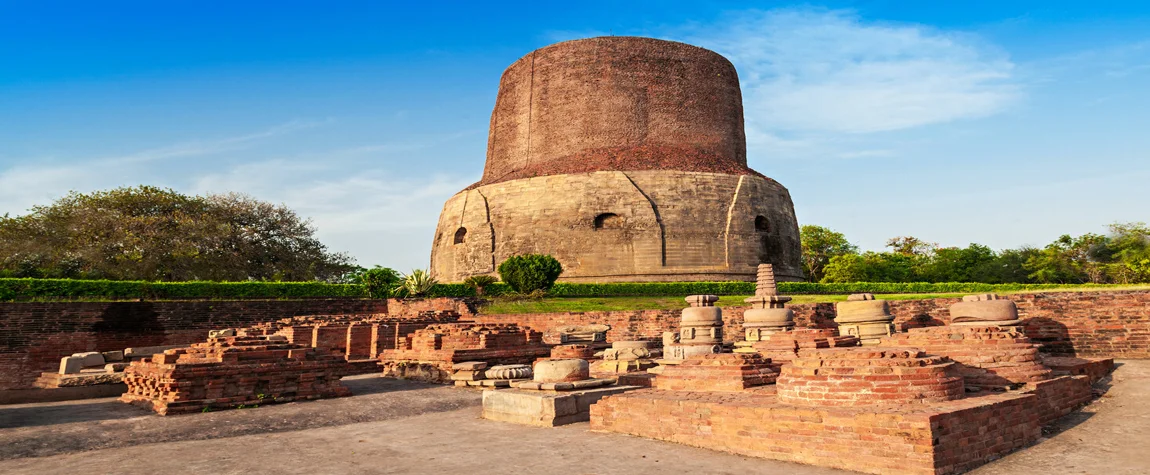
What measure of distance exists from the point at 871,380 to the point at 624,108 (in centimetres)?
2343

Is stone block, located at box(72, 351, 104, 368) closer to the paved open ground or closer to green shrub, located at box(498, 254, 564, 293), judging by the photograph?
the paved open ground

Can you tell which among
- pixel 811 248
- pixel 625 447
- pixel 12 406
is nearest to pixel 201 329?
pixel 12 406

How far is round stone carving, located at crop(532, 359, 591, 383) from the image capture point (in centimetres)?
779

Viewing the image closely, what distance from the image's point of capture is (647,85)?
91.8 feet

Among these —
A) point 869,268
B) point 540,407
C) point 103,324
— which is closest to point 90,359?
point 103,324

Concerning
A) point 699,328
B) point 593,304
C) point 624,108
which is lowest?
point 699,328

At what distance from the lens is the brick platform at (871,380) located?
5051 mm

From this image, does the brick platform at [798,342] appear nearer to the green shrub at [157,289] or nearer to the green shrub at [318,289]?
the green shrub at [318,289]

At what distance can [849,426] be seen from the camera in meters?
4.69

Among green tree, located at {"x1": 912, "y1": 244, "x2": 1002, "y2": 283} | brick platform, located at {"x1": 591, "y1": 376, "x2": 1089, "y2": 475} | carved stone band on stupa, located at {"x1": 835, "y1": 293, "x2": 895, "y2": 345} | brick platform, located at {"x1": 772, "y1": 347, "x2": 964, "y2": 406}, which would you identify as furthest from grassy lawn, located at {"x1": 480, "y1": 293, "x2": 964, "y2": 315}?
green tree, located at {"x1": 912, "y1": 244, "x2": 1002, "y2": 283}

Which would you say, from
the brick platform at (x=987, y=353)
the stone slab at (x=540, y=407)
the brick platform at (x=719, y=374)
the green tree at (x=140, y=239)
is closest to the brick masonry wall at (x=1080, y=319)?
the brick platform at (x=987, y=353)

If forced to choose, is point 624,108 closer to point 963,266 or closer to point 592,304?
point 592,304

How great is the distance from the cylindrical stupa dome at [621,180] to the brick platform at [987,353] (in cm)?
1664

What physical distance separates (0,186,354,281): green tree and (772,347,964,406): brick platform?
25.7 meters
